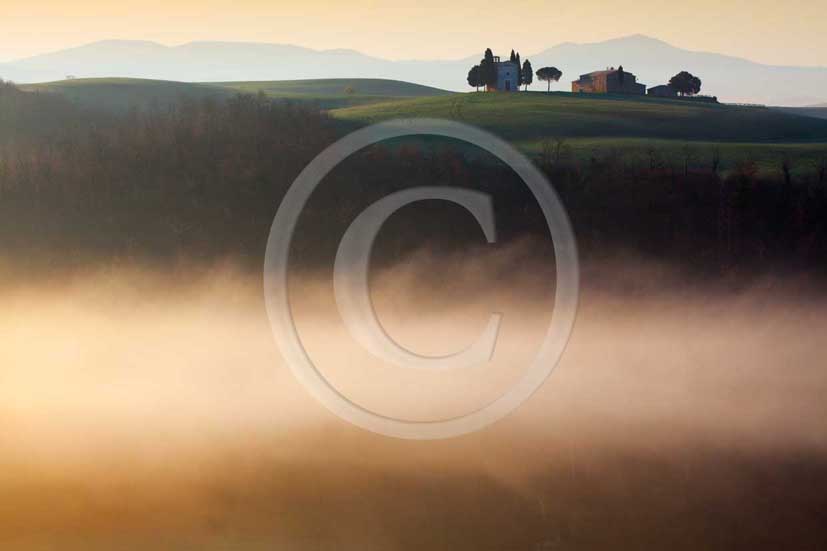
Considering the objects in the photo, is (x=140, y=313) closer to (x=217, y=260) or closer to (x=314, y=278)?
(x=217, y=260)

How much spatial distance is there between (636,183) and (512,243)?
6035 millimetres

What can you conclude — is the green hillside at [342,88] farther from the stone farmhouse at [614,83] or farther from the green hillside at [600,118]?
the green hillside at [600,118]

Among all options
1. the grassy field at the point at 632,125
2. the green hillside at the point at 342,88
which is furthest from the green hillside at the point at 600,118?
the green hillside at the point at 342,88

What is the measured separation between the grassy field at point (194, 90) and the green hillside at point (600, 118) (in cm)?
1475

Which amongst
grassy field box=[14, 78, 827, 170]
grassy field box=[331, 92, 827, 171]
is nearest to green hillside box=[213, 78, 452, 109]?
grassy field box=[14, 78, 827, 170]

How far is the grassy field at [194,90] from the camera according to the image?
9387 cm

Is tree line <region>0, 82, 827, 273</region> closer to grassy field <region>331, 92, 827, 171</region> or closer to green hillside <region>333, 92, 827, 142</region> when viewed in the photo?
grassy field <region>331, 92, 827, 171</region>

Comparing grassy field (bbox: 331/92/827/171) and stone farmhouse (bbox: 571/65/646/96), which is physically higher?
stone farmhouse (bbox: 571/65/646/96)

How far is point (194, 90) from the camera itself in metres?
119

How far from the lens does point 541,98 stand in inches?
4112

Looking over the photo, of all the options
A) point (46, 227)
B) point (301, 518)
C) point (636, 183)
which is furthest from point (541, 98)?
point (301, 518)

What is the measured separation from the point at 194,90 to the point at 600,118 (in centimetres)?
4966

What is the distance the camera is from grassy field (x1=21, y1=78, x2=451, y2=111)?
93869 mm

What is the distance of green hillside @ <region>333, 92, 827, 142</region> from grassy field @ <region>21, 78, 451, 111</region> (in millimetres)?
14747
